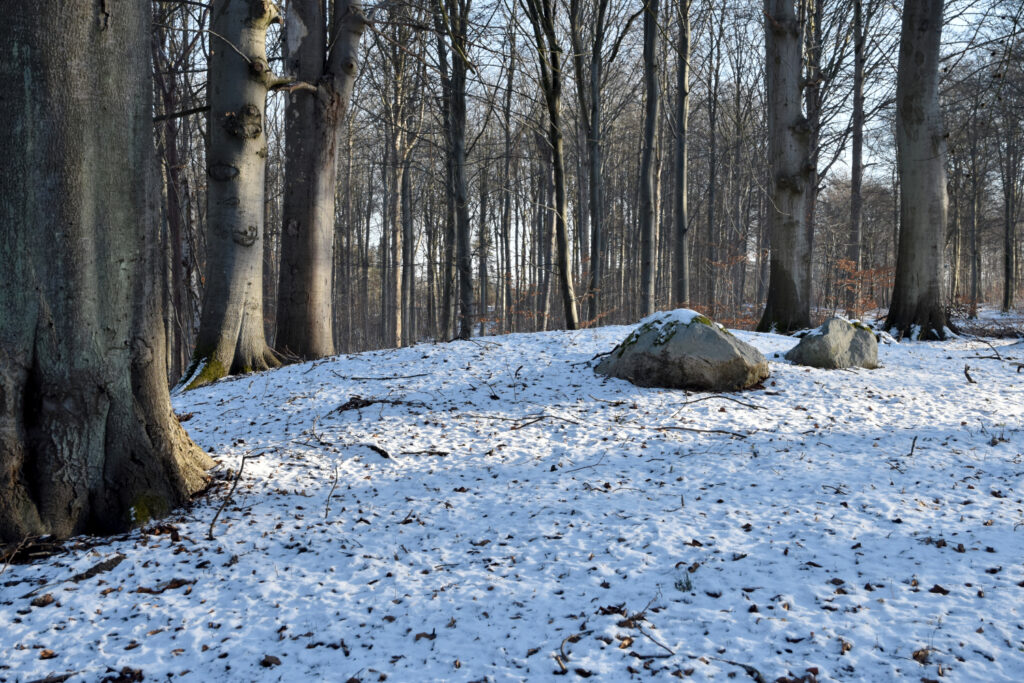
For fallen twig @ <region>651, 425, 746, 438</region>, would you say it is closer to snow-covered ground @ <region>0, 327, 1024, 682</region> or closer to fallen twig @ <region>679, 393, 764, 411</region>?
snow-covered ground @ <region>0, 327, 1024, 682</region>

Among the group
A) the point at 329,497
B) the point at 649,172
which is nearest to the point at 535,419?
the point at 329,497

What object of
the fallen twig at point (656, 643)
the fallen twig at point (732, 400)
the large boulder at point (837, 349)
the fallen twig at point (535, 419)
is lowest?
the fallen twig at point (656, 643)

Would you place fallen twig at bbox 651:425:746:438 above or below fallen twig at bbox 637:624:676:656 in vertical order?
above

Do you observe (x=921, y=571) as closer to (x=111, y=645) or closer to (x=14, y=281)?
(x=111, y=645)

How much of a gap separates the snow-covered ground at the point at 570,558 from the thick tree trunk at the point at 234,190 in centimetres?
197

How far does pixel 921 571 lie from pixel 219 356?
696cm

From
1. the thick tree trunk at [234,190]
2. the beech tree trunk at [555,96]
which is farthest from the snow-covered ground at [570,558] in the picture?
the beech tree trunk at [555,96]

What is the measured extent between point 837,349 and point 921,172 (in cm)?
466

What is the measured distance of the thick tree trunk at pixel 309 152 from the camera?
8.01 m

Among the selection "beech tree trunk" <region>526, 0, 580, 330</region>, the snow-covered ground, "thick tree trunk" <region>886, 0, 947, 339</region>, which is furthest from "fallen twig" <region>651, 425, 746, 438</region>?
"thick tree trunk" <region>886, 0, 947, 339</region>

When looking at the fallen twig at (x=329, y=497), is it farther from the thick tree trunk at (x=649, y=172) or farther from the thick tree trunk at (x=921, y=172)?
the thick tree trunk at (x=921, y=172)

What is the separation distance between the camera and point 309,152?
8.02 meters

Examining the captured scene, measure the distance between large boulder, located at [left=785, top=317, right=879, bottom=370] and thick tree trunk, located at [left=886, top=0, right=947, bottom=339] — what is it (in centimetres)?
328

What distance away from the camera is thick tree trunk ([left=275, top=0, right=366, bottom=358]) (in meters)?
8.01
